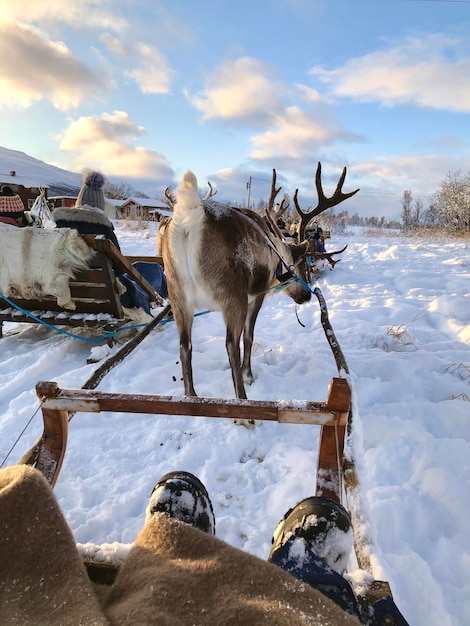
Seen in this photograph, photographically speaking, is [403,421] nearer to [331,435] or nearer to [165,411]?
[331,435]

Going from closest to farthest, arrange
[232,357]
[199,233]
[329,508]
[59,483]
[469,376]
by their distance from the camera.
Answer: [329,508] < [59,483] < [199,233] < [232,357] < [469,376]

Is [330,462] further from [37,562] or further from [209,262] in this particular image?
→ [209,262]

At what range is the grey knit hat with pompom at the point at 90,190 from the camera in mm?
5219

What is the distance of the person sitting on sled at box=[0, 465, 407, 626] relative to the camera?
2.49ft

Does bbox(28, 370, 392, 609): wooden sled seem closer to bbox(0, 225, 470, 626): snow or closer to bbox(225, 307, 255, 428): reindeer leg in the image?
bbox(0, 225, 470, 626): snow

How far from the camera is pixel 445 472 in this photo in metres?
2.37

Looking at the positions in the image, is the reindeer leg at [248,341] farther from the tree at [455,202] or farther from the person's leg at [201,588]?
the tree at [455,202]

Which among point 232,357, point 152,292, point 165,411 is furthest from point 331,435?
point 152,292

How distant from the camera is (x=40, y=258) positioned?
402cm

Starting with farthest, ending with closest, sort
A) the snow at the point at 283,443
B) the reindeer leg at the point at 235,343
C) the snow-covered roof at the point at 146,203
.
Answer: the snow-covered roof at the point at 146,203
the reindeer leg at the point at 235,343
the snow at the point at 283,443

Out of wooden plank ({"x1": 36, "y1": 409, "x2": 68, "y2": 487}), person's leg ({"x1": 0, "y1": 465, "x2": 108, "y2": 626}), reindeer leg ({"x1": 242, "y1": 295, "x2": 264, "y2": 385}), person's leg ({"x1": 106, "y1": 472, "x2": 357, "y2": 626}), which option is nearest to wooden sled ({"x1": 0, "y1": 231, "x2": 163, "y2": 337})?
reindeer leg ({"x1": 242, "y1": 295, "x2": 264, "y2": 385})

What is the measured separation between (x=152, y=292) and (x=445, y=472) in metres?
3.98

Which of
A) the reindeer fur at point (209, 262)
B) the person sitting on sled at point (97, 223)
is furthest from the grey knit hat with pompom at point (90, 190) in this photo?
the reindeer fur at point (209, 262)

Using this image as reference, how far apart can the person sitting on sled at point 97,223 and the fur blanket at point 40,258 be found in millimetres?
423
